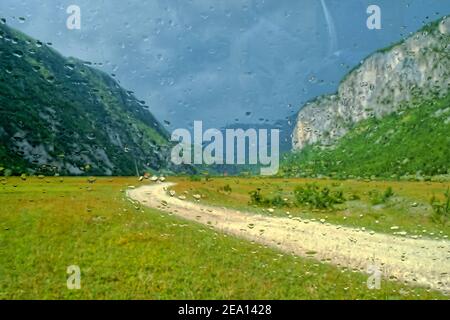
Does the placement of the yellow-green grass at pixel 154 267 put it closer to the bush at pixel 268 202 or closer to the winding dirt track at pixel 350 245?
the winding dirt track at pixel 350 245

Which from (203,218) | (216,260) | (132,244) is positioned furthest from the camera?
(203,218)

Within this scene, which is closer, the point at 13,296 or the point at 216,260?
the point at 13,296

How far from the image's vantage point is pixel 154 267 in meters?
14.6

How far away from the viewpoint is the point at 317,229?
26.1 m

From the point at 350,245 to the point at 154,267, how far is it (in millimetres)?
10255

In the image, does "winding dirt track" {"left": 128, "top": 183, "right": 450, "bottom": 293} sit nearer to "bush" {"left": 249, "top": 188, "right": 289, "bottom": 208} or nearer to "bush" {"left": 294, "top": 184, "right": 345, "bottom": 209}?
"bush" {"left": 294, "top": 184, "right": 345, "bottom": 209}

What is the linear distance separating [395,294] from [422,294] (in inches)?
33.2

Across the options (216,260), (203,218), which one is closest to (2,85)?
(203,218)

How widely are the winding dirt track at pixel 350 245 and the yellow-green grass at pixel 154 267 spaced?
138cm

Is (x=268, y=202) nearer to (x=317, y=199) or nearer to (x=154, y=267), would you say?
(x=317, y=199)

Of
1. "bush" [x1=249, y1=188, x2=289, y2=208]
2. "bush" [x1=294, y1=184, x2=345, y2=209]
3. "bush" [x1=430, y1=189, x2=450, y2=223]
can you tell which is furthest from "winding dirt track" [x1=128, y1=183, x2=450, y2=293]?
"bush" [x1=249, y1=188, x2=289, y2=208]

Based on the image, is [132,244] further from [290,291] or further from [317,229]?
[317,229]

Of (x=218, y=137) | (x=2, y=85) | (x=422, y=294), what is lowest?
(x=422, y=294)
